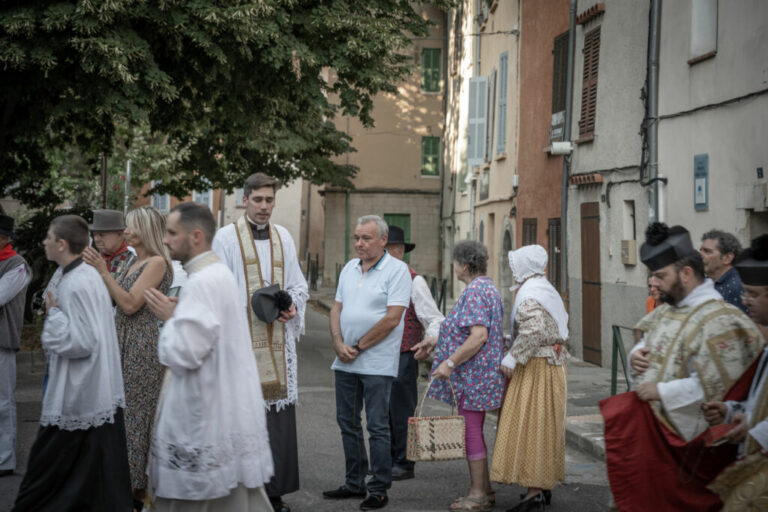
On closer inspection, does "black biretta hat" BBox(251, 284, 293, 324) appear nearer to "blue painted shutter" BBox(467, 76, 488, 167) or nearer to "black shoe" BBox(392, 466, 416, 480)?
"black shoe" BBox(392, 466, 416, 480)

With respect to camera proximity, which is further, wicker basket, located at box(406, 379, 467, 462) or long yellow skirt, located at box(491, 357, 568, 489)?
long yellow skirt, located at box(491, 357, 568, 489)

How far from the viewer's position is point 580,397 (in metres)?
12.5

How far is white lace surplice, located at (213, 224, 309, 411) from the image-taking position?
678cm

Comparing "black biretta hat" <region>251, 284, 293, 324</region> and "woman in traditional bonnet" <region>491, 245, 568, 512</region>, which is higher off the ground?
"black biretta hat" <region>251, 284, 293, 324</region>

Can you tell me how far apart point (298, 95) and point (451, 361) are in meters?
8.34

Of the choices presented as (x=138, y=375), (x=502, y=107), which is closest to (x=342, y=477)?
(x=138, y=375)

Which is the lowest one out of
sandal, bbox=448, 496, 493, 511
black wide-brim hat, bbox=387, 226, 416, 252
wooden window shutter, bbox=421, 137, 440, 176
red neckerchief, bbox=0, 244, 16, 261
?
sandal, bbox=448, 496, 493, 511

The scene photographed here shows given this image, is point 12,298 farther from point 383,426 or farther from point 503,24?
point 503,24

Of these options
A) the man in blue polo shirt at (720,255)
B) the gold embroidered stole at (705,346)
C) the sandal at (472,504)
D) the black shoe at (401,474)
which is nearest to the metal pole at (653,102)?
the man in blue polo shirt at (720,255)

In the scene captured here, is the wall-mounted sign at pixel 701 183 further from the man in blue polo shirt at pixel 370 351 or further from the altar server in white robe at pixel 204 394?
the altar server in white robe at pixel 204 394

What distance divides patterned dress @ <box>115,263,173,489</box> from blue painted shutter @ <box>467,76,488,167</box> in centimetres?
1953

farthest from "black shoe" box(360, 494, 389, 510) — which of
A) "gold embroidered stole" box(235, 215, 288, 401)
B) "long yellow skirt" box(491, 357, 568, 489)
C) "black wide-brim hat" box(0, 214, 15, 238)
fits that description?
"black wide-brim hat" box(0, 214, 15, 238)

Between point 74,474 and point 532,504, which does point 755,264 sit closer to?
point 532,504

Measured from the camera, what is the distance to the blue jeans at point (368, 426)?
7.15 meters
